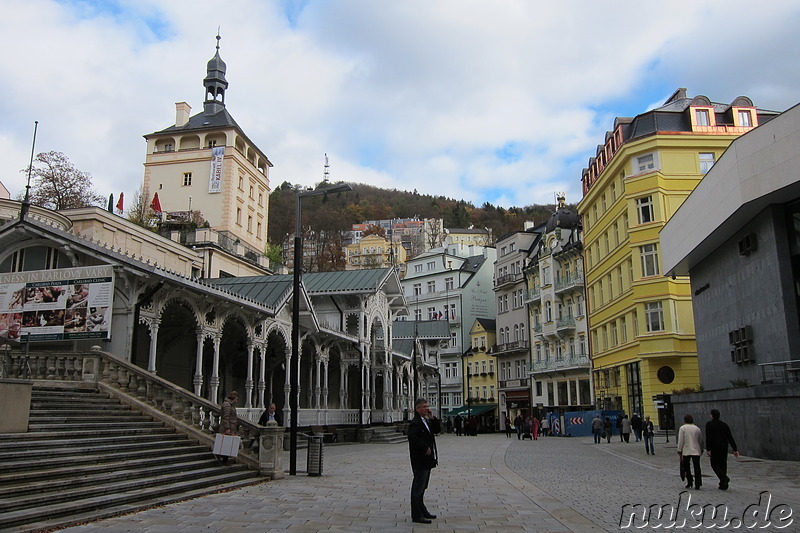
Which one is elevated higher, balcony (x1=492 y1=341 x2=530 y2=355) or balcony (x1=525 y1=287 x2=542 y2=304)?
balcony (x1=525 y1=287 x2=542 y2=304)

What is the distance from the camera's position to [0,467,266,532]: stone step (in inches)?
325

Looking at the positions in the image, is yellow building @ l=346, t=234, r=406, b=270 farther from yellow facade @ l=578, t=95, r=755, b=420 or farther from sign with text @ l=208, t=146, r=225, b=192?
yellow facade @ l=578, t=95, r=755, b=420

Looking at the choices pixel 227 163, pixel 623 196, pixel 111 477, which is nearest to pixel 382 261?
pixel 227 163

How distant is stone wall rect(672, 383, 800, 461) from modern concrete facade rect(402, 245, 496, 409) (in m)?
50.7

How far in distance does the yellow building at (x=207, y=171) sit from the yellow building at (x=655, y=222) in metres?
28.5

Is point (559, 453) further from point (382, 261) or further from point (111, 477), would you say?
point (382, 261)

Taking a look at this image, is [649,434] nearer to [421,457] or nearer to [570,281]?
[421,457]

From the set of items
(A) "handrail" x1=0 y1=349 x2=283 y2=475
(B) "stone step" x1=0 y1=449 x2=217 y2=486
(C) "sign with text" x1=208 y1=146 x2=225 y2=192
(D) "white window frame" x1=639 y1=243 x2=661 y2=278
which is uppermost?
(C) "sign with text" x1=208 y1=146 x2=225 y2=192

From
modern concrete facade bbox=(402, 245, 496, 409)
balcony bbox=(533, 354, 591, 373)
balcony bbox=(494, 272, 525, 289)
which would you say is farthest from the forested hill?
balcony bbox=(533, 354, 591, 373)

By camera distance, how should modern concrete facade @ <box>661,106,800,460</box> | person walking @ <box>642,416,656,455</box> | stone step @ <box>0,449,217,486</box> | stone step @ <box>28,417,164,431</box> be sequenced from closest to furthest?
1. stone step @ <box>0,449,217,486</box>
2. stone step @ <box>28,417,164,431</box>
3. modern concrete facade @ <box>661,106,800,460</box>
4. person walking @ <box>642,416,656,455</box>

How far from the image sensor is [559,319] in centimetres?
5159

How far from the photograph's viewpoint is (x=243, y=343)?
1125 inches

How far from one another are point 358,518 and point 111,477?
4.15 metres

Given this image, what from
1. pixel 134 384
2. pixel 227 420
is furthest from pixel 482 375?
pixel 227 420
